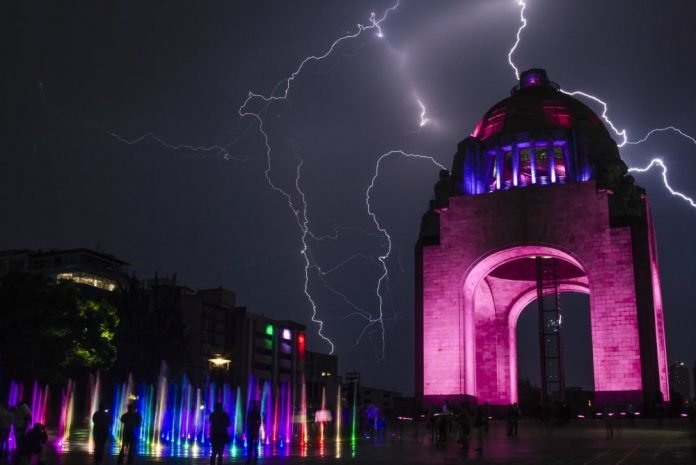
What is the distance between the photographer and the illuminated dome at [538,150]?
34.2 m

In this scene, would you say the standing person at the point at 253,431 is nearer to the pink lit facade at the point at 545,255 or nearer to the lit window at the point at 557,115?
the pink lit facade at the point at 545,255

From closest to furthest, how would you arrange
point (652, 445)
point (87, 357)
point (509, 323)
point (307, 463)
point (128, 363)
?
point (307, 463) → point (652, 445) → point (87, 357) → point (128, 363) → point (509, 323)

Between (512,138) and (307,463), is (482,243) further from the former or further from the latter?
(307,463)

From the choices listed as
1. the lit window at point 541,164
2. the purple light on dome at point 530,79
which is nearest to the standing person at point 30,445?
the lit window at point 541,164

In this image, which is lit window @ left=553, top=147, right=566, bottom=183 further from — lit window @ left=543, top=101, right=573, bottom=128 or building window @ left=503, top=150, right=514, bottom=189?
Answer: building window @ left=503, top=150, right=514, bottom=189

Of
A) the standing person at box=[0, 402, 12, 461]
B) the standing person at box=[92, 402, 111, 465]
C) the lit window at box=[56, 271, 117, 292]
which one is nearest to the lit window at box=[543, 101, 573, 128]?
the standing person at box=[92, 402, 111, 465]

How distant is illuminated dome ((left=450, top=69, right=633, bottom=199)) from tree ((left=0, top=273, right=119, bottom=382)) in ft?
60.1

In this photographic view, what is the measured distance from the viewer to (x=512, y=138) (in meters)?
35.3

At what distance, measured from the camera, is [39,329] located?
97.7 ft

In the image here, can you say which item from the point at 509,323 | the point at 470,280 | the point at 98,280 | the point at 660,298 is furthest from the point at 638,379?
the point at 98,280

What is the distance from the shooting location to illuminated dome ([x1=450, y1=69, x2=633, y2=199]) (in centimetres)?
3416

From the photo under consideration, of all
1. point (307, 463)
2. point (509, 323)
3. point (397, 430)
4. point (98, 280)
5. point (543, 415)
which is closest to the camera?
point (307, 463)

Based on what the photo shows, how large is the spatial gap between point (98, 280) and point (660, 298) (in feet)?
171

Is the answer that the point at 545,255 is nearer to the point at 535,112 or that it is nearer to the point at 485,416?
the point at 535,112
